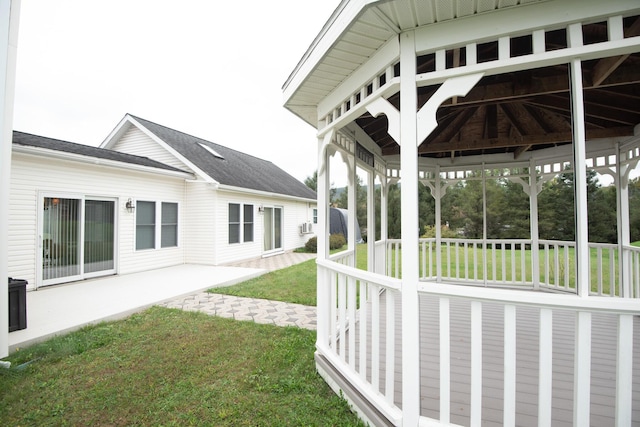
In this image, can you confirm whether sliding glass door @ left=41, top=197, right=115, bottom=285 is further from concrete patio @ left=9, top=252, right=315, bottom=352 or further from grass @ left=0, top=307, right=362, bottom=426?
grass @ left=0, top=307, right=362, bottom=426

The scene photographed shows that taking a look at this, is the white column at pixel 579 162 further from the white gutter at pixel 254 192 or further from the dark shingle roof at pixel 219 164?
the dark shingle roof at pixel 219 164

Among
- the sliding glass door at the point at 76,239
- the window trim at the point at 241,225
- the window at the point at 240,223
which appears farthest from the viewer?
the window at the point at 240,223

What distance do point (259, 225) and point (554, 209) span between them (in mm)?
10911

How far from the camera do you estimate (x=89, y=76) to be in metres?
17.5

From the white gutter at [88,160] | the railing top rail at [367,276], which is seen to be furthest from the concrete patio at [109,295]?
the railing top rail at [367,276]

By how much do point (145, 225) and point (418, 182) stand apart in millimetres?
8668

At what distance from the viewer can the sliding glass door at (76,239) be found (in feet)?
21.4

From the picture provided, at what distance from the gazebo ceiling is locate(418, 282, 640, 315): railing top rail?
5.92ft

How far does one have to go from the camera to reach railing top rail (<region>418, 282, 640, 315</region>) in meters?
1.58

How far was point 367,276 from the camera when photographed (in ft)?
7.89

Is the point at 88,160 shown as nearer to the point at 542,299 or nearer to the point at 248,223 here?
the point at 248,223

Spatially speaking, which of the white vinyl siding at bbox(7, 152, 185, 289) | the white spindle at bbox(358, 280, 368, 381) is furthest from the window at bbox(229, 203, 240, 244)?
the white spindle at bbox(358, 280, 368, 381)

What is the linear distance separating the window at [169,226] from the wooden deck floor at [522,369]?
7950 millimetres

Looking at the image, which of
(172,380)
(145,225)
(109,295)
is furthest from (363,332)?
(145,225)
